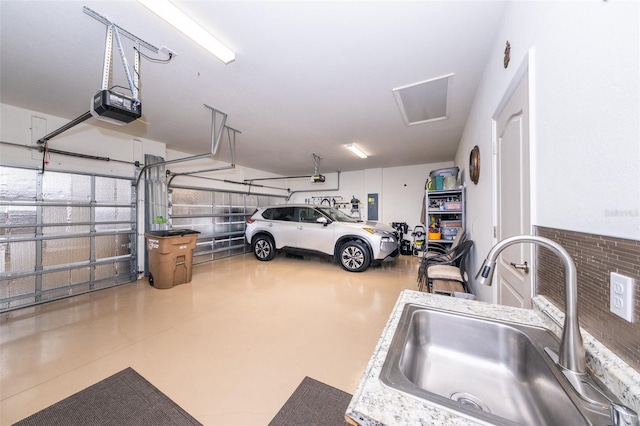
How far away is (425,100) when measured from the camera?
9.52ft

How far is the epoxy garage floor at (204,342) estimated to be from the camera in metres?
1.58

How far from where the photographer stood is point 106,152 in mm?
3840

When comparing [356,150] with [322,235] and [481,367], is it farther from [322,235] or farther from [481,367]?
[481,367]

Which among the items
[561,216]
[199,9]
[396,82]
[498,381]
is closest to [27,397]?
[498,381]

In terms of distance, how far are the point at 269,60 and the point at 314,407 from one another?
2.94 m

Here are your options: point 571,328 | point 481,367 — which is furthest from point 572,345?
point 481,367

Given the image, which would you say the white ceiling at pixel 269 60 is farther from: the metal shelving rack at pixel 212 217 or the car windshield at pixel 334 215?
the car windshield at pixel 334 215

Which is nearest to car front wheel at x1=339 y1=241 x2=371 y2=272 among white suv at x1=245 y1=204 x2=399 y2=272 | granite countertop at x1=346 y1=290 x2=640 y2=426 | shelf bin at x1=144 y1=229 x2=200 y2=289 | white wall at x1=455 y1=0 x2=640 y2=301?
white suv at x1=245 y1=204 x2=399 y2=272

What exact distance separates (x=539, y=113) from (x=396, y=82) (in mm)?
1718

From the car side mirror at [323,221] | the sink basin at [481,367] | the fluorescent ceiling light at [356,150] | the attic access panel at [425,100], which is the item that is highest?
the attic access panel at [425,100]

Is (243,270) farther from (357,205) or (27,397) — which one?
(357,205)

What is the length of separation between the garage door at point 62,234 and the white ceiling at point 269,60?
3.66 feet

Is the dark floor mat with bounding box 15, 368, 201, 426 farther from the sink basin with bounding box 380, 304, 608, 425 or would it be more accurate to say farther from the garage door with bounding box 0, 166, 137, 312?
the garage door with bounding box 0, 166, 137, 312

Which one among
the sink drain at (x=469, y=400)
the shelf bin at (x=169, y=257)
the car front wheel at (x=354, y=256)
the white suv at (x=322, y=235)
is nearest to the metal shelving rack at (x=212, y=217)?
the white suv at (x=322, y=235)
